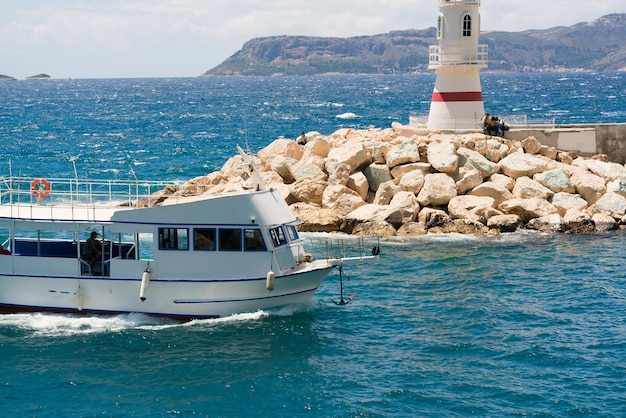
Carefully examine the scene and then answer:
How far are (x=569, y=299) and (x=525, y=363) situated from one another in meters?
5.08

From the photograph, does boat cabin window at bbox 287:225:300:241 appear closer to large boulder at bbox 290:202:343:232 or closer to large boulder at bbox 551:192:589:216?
Answer: large boulder at bbox 290:202:343:232

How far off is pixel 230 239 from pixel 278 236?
4.13 feet

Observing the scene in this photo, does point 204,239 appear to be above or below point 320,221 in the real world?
above

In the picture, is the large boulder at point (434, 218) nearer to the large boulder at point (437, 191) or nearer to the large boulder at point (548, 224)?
the large boulder at point (437, 191)

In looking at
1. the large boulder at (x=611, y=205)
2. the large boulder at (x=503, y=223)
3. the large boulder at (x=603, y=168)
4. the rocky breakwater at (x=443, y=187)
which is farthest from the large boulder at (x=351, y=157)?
the large boulder at (x=603, y=168)

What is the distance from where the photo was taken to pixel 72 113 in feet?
350

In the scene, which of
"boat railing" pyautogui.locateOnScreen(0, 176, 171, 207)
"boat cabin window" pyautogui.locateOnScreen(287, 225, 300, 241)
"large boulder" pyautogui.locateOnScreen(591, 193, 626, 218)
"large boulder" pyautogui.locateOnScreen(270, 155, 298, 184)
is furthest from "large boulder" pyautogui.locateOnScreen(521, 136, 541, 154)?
"boat cabin window" pyautogui.locateOnScreen(287, 225, 300, 241)

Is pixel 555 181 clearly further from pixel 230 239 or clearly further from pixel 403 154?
pixel 230 239

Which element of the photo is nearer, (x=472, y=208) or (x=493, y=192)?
(x=472, y=208)

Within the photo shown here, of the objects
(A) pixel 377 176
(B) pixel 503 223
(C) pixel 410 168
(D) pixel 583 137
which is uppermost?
(D) pixel 583 137

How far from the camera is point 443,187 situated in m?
30.8

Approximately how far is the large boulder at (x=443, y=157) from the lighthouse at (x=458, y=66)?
14.7 ft

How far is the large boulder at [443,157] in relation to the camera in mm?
31766

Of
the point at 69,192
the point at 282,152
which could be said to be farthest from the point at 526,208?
the point at 69,192
